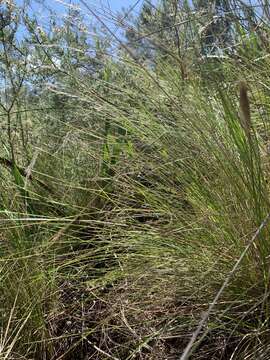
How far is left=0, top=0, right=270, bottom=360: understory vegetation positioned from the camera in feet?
4.60

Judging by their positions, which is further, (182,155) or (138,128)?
(138,128)

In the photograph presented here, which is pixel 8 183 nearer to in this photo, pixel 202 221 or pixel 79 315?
pixel 79 315

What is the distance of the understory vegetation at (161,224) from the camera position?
1.40 m

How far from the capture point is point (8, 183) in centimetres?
210

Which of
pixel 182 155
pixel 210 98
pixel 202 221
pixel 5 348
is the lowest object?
pixel 5 348

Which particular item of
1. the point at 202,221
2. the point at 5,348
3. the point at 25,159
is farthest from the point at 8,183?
the point at 202,221

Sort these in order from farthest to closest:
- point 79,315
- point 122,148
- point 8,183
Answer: point 8,183, point 122,148, point 79,315

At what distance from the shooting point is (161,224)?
1.76m

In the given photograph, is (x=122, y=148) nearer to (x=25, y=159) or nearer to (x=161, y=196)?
(x=161, y=196)

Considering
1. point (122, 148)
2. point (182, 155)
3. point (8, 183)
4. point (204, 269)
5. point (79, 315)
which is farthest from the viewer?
point (8, 183)

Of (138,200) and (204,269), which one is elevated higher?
(138,200)

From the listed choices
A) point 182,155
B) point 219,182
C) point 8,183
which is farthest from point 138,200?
point 8,183

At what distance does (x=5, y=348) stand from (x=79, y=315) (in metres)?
0.27

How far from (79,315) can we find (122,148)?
1.68ft
